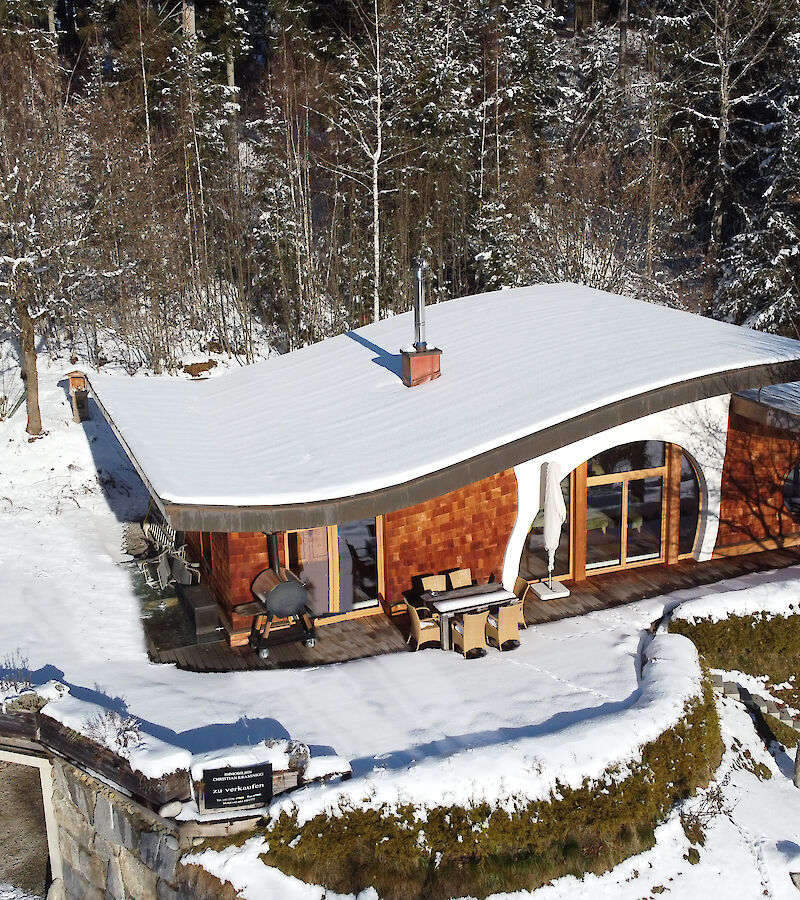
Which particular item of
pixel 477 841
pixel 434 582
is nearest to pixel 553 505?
pixel 434 582

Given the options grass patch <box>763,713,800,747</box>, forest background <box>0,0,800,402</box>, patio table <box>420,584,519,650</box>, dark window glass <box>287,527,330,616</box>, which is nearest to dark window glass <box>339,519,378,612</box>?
dark window glass <box>287,527,330,616</box>

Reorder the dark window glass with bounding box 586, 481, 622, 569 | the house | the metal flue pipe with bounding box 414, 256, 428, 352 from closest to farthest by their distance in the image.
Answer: the house → the metal flue pipe with bounding box 414, 256, 428, 352 → the dark window glass with bounding box 586, 481, 622, 569

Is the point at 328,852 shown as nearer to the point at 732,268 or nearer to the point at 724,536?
the point at 724,536

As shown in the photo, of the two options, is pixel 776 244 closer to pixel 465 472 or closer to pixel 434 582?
pixel 434 582

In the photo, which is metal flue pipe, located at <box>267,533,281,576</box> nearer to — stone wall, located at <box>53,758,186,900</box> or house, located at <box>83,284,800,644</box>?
house, located at <box>83,284,800,644</box>

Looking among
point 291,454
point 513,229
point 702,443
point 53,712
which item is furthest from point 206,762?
point 513,229
